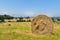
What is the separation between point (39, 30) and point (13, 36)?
4395 mm

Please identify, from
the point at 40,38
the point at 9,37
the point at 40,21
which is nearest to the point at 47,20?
the point at 40,21

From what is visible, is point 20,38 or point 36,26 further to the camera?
point 36,26

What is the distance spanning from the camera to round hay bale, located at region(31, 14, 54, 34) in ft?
64.1

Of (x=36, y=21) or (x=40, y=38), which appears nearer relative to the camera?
(x=40, y=38)

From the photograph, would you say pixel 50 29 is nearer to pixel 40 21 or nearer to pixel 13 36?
pixel 40 21

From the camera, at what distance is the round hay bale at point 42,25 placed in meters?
19.5

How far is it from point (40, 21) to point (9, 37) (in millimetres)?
5252

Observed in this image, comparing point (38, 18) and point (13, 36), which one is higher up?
point (38, 18)

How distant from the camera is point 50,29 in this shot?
1958 cm

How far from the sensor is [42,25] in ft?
65.4

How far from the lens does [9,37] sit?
1570cm

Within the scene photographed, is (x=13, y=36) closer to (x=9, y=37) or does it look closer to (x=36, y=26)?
(x=9, y=37)

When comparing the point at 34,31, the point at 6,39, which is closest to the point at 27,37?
the point at 6,39

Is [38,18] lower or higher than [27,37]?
higher
